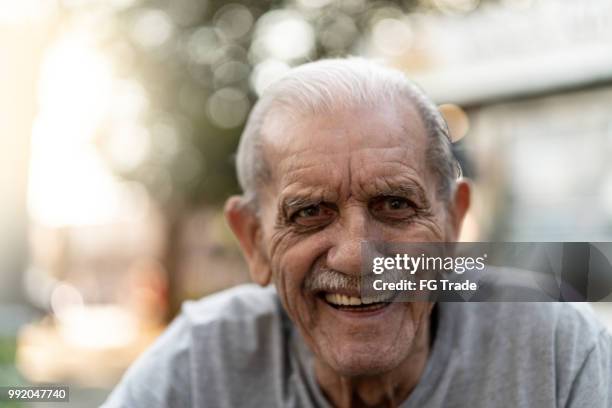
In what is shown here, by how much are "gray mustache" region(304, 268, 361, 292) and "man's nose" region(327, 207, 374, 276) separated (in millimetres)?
10

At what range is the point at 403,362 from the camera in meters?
1.19

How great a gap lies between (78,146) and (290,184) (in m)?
2.97

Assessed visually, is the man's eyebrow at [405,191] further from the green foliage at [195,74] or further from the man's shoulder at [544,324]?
the green foliage at [195,74]

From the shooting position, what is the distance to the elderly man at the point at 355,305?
3.47ft

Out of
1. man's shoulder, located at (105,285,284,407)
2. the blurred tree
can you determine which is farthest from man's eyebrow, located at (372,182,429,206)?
the blurred tree

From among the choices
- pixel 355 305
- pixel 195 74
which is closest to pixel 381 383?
pixel 355 305

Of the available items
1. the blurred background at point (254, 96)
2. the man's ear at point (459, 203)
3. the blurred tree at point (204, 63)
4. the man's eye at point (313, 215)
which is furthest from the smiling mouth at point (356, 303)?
the blurred tree at point (204, 63)

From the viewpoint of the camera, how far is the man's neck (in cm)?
119

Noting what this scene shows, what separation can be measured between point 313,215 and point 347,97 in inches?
7.7

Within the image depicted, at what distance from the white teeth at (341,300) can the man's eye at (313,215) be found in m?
0.12

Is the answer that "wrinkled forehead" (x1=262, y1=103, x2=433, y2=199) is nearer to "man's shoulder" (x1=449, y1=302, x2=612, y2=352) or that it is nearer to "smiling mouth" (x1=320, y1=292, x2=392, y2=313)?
"smiling mouth" (x1=320, y1=292, x2=392, y2=313)

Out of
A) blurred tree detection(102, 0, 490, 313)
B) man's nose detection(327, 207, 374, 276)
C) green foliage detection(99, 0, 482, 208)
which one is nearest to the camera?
man's nose detection(327, 207, 374, 276)

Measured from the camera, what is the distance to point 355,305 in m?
1.07

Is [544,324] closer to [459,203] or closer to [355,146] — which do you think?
[459,203]
